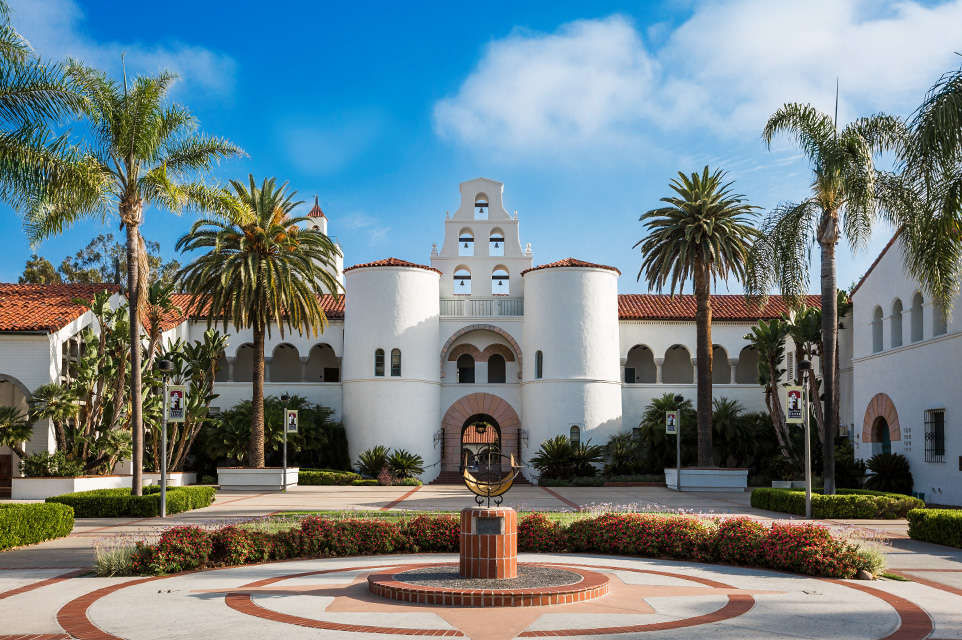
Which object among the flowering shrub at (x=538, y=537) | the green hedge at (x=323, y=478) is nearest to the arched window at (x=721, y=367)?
the green hedge at (x=323, y=478)

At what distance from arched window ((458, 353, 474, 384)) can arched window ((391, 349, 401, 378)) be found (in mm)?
3809

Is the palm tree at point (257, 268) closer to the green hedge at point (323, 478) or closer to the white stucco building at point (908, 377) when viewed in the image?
the green hedge at point (323, 478)

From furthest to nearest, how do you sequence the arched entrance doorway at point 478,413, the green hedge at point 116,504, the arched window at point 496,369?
the arched window at point 496,369
the arched entrance doorway at point 478,413
the green hedge at point 116,504

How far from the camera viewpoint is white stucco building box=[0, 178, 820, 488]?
3734cm

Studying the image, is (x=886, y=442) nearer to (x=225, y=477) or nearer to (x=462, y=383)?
(x=462, y=383)

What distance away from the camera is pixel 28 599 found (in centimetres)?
1054

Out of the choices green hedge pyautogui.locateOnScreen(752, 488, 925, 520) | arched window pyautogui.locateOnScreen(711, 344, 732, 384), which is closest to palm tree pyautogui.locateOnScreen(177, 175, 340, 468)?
green hedge pyautogui.locateOnScreen(752, 488, 925, 520)

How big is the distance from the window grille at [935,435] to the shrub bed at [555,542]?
563 inches

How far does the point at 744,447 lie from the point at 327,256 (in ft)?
62.0

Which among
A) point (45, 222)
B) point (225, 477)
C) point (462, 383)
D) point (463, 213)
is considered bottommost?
point (225, 477)

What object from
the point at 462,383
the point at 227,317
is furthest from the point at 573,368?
the point at 227,317

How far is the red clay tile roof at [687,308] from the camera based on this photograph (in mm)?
40181

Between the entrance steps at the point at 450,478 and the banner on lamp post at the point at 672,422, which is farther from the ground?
the banner on lamp post at the point at 672,422

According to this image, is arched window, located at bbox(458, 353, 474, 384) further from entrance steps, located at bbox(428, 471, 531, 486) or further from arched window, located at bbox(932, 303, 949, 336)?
arched window, located at bbox(932, 303, 949, 336)
